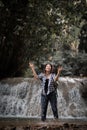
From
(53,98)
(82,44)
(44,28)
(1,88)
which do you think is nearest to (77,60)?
(82,44)

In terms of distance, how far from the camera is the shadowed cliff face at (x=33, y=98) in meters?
18.6

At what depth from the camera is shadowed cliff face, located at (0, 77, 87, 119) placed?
61.2 feet

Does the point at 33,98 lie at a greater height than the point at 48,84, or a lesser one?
lesser

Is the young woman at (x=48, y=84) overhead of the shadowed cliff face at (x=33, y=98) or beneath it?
overhead

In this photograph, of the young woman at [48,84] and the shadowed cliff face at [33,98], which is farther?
the shadowed cliff face at [33,98]

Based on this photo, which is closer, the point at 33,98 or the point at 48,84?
the point at 48,84

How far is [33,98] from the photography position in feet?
64.8

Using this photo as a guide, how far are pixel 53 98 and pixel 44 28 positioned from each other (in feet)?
22.4

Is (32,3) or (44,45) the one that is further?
(44,45)

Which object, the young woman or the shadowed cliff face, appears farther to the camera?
the shadowed cliff face

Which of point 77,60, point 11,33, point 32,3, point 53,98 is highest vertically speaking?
point 32,3

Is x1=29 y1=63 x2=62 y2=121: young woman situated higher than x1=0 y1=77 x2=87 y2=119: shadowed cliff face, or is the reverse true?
x1=29 y1=63 x2=62 y2=121: young woman

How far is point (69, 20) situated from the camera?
54.5 feet

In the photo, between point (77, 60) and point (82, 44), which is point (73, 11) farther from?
point (82, 44)
